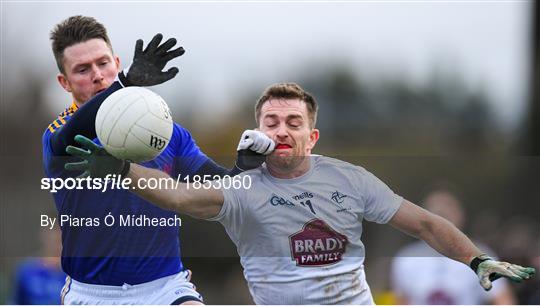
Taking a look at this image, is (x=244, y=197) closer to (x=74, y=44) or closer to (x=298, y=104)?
(x=298, y=104)

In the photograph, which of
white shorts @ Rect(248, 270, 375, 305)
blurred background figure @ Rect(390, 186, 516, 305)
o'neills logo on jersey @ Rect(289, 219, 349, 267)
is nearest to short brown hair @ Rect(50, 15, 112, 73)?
o'neills logo on jersey @ Rect(289, 219, 349, 267)

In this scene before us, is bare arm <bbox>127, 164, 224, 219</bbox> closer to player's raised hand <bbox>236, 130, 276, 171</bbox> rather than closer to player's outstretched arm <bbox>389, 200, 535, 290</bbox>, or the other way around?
player's raised hand <bbox>236, 130, 276, 171</bbox>

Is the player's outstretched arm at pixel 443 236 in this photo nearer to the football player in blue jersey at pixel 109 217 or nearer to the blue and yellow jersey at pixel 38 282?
the football player in blue jersey at pixel 109 217

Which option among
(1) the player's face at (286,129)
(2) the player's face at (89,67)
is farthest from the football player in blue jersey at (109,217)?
(1) the player's face at (286,129)

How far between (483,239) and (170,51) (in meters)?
Result: 4.26

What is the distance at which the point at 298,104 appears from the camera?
19.5 ft

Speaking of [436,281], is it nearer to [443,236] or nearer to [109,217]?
[443,236]

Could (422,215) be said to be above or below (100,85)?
below


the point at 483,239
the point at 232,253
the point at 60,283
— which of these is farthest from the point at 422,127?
the point at 232,253

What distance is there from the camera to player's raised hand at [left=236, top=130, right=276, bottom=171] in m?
5.64

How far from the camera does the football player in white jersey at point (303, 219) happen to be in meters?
5.88

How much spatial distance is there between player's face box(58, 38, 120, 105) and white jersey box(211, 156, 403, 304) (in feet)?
3.55

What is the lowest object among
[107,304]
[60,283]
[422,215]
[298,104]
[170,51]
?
[60,283]

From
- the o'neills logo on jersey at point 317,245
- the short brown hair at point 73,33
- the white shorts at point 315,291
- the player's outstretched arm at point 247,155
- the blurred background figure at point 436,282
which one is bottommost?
the blurred background figure at point 436,282
